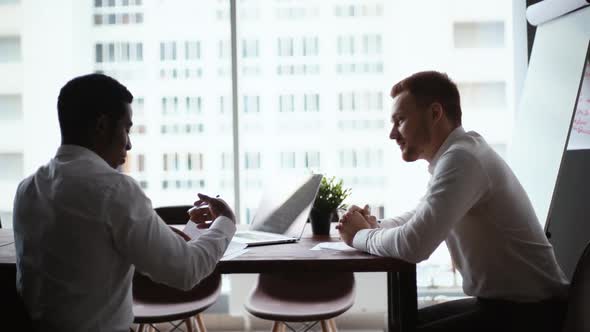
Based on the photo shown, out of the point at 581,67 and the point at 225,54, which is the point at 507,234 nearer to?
the point at 581,67

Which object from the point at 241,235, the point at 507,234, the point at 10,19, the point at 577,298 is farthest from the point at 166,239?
the point at 10,19

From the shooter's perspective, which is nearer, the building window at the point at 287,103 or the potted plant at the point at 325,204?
the potted plant at the point at 325,204

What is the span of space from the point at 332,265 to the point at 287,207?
50cm

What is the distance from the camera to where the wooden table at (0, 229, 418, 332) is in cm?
156

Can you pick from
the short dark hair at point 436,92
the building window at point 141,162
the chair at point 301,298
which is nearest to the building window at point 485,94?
the chair at point 301,298

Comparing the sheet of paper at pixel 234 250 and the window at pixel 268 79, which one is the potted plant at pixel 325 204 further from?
the window at pixel 268 79

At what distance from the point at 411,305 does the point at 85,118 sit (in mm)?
1163

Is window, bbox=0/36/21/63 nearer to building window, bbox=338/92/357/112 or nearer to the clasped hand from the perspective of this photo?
building window, bbox=338/92/357/112

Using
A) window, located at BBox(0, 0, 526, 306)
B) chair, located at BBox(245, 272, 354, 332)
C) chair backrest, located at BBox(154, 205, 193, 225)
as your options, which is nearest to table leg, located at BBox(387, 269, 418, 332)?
chair, located at BBox(245, 272, 354, 332)

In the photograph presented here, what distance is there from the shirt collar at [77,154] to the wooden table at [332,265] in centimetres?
54

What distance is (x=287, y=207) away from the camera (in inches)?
79.4

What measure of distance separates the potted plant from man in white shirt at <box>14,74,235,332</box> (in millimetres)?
828

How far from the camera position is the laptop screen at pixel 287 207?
6.35 feet

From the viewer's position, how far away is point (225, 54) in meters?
3.56
